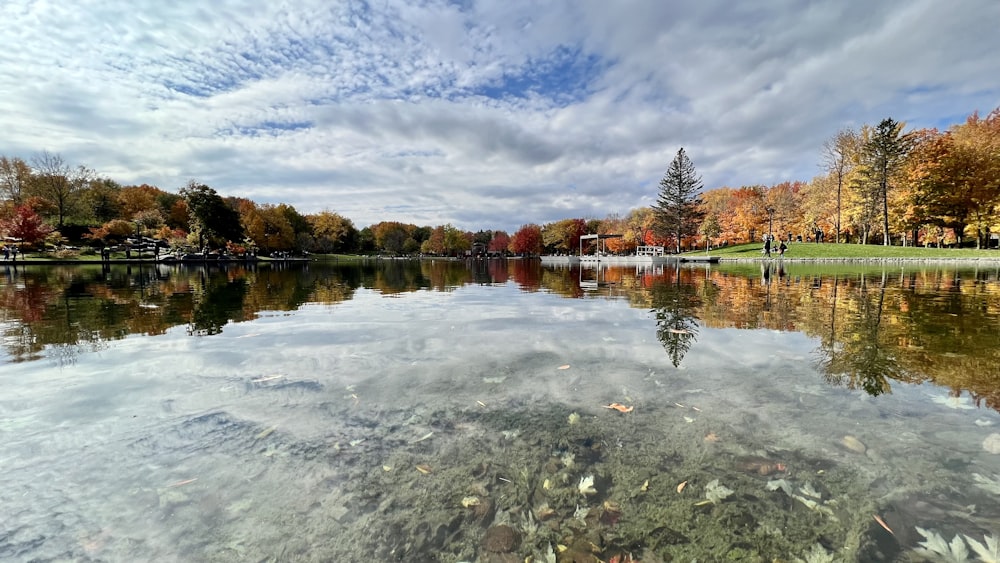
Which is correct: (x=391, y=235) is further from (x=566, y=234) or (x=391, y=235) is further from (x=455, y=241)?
(x=566, y=234)

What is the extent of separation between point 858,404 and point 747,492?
264 cm

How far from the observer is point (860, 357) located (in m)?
6.15

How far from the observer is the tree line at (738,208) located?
44.9 meters

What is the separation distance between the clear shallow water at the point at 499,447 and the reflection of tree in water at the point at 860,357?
1.9 inches

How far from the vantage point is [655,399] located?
15.2 ft

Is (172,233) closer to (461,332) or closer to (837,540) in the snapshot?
(461,332)

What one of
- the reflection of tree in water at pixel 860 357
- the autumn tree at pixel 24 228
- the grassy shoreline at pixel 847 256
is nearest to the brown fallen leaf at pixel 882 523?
the reflection of tree in water at pixel 860 357

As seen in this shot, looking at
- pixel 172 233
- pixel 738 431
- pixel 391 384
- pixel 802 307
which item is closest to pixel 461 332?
pixel 391 384

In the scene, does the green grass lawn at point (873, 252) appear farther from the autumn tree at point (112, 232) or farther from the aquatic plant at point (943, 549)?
the autumn tree at point (112, 232)

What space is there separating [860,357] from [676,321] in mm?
3665

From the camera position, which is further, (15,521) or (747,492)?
(747,492)

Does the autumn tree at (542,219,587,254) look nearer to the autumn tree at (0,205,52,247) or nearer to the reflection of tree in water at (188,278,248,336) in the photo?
the autumn tree at (0,205,52,247)

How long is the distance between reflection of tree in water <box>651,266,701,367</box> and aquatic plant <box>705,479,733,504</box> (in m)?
3.18

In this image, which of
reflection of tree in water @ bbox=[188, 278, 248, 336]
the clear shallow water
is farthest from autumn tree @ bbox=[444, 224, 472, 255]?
the clear shallow water
